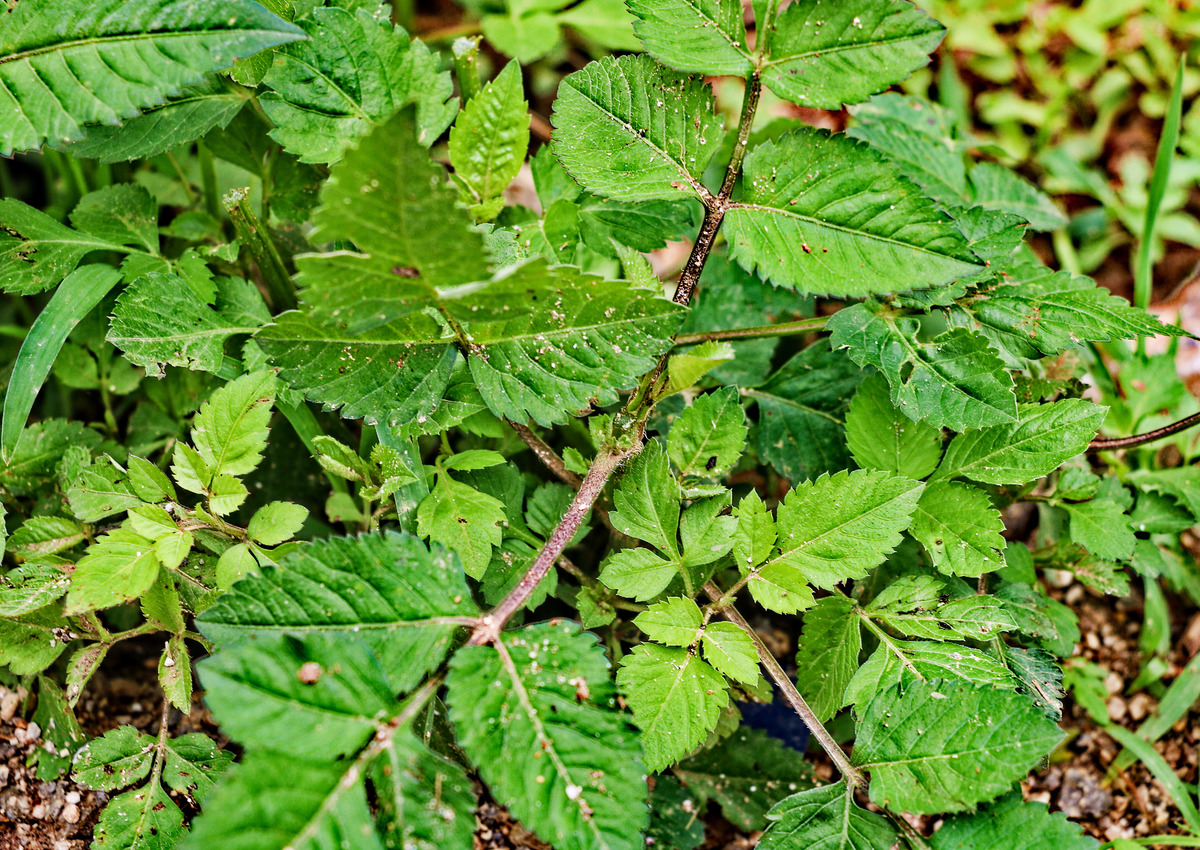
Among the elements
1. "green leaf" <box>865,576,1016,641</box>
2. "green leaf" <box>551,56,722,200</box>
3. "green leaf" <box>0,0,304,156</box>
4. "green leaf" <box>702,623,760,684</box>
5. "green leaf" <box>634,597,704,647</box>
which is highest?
"green leaf" <box>0,0,304,156</box>

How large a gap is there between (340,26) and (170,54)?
28 cm

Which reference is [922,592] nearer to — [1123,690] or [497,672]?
[497,672]

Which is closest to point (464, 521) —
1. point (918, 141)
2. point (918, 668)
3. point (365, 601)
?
point (365, 601)

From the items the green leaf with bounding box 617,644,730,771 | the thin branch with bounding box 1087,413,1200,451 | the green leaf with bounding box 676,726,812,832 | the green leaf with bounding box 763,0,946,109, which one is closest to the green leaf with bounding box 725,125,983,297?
the green leaf with bounding box 763,0,946,109

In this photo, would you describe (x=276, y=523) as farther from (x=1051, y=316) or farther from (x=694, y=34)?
(x=1051, y=316)

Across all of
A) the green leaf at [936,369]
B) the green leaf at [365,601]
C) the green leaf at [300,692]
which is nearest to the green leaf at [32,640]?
the green leaf at [365,601]

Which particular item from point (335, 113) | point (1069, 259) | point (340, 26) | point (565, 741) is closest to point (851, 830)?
point (565, 741)

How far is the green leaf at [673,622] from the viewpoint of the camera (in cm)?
131

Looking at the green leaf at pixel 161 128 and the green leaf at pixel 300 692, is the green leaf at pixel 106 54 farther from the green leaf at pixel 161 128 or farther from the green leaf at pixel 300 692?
the green leaf at pixel 300 692

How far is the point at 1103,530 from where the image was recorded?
161 centimetres

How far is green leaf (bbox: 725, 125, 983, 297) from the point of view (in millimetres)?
1342

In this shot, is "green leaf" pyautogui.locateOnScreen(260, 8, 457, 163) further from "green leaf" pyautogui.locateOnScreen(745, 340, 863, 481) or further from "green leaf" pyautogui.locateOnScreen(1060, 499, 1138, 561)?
"green leaf" pyautogui.locateOnScreen(1060, 499, 1138, 561)

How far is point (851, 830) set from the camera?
1.31m

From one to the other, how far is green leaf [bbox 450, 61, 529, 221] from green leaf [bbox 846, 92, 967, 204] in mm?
894
